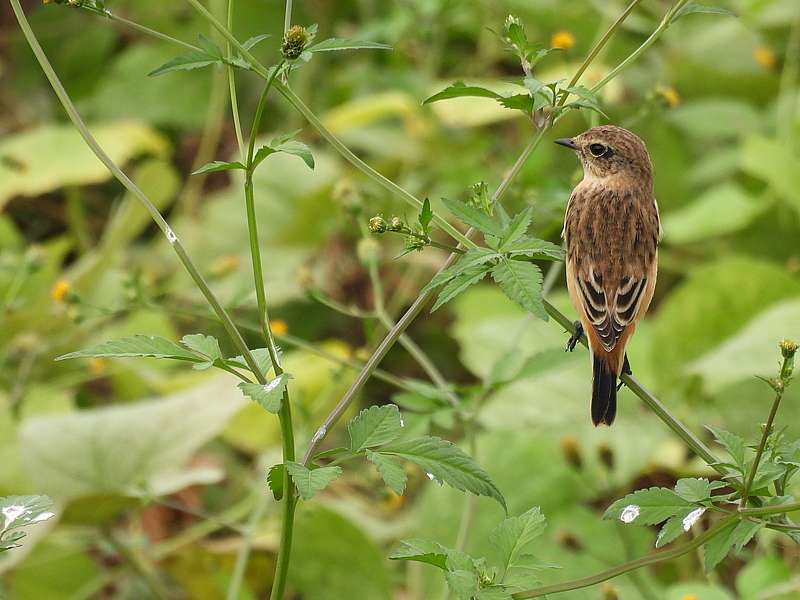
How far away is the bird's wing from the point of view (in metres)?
1.55

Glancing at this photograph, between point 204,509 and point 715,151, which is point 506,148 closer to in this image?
point 715,151

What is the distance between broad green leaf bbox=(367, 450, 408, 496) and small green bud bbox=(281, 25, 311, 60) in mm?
451

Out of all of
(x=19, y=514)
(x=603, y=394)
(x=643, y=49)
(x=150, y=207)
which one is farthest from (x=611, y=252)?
(x=19, y=514)

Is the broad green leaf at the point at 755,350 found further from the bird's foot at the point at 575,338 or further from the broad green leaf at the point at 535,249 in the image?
the broad green leaf at the point at 535,249

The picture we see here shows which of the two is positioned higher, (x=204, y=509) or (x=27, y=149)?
(x=27, y=149)

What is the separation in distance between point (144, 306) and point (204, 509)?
119cm

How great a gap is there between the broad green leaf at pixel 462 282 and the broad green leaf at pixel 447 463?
0.17 m

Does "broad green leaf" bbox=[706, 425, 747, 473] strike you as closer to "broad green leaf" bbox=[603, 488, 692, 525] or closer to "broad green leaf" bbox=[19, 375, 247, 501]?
"broad green leaf" bbox=[603, 488, 692, 525]

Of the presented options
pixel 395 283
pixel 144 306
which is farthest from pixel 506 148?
pixel 144 306

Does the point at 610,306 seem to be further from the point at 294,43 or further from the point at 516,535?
the point at 294,43

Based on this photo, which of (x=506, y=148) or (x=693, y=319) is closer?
(x=693, y=319)

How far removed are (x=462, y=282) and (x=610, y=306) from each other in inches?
15.8

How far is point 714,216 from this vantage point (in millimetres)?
3404

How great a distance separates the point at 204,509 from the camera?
312 cm
